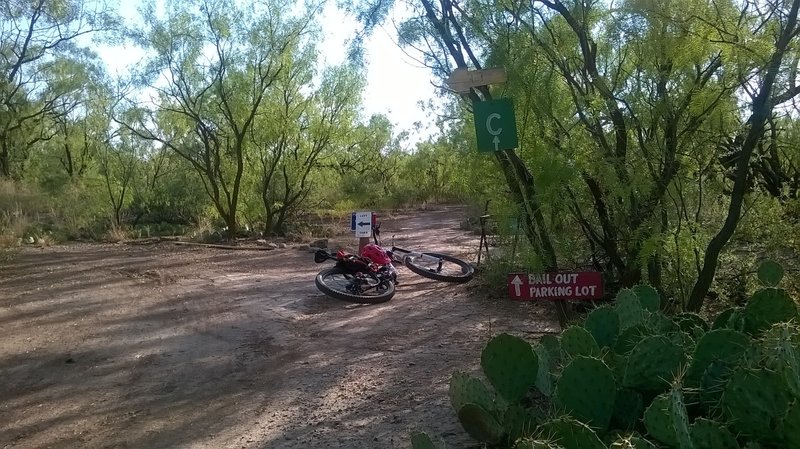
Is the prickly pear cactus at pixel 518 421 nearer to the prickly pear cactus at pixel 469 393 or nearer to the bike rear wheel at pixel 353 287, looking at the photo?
the prickly pear cactus at pixel 469 393

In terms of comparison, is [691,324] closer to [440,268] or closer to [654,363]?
[654,363]

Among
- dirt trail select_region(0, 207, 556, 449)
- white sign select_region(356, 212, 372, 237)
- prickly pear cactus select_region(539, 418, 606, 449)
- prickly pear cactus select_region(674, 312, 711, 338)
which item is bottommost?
dirt trail select_region(0, 207, 556, 449)

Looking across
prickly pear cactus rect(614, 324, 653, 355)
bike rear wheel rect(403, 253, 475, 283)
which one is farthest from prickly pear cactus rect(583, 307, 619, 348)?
bike rear wheel rect(403, 253, 475, 283)

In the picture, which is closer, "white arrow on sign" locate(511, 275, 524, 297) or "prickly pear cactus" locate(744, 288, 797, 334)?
"prickly pear cactus" locate(744, 288, 797, 334)

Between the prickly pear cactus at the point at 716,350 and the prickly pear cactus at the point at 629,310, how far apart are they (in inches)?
30.8

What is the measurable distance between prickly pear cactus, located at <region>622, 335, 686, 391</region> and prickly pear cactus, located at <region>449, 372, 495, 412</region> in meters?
0.83

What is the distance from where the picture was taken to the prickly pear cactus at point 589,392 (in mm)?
3379

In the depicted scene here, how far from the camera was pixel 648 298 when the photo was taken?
16.3 feet

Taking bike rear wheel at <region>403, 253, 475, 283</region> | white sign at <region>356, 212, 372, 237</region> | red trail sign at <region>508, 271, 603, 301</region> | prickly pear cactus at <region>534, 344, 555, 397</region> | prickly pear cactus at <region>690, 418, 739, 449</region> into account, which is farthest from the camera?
white sign at <region>356, 212, 372, 237</region>

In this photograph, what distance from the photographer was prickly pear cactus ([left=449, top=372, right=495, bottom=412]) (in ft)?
13.1

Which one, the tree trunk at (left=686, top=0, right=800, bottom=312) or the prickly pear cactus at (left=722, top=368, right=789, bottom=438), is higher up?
the tree trunk at (left=686, top=0, right=800, bottom=312)

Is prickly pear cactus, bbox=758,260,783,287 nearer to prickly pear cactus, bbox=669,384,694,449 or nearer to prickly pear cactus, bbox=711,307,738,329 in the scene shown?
prickly pear cactus, bbox=711,307,738,329

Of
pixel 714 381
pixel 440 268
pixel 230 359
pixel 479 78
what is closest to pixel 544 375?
pixel 714 381

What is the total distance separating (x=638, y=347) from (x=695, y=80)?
10.1ft
